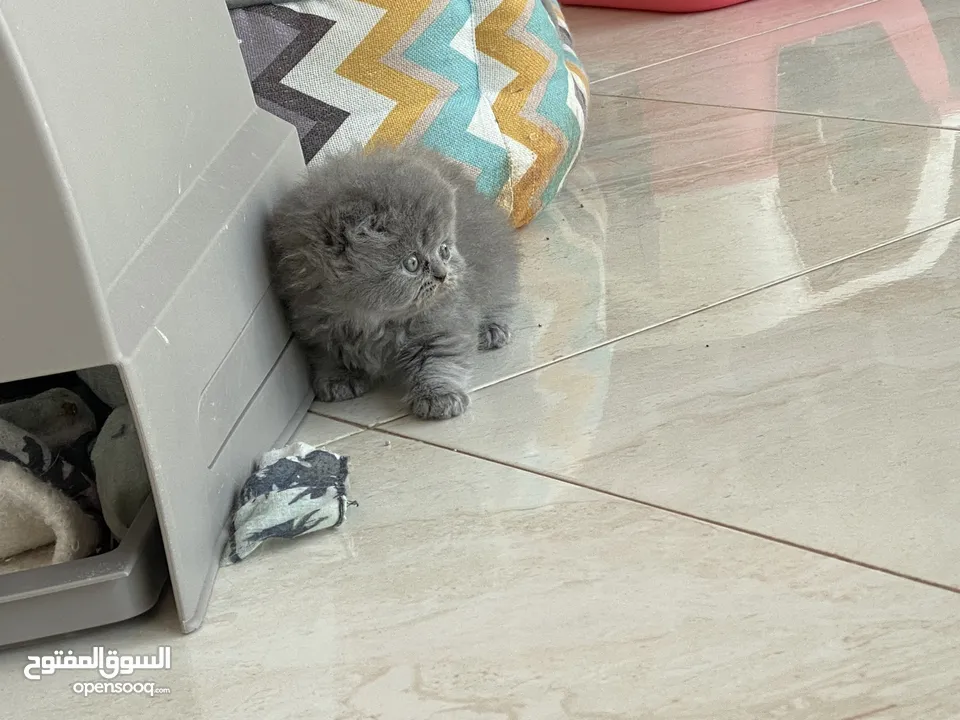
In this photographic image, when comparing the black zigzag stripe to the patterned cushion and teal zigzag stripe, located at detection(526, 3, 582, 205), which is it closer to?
the patterned cushion

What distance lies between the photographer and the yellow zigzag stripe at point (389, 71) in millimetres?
1604

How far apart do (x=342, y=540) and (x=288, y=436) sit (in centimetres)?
24

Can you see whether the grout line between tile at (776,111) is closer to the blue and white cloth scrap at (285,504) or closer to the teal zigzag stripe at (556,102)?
the teal zigzag stripe at (556,102)

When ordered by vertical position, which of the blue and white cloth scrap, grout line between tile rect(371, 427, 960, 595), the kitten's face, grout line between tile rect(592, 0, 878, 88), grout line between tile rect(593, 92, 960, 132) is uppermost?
the kitten's face

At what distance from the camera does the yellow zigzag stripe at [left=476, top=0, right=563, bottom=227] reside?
172 centimetres

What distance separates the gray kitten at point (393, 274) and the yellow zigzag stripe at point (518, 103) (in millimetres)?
262

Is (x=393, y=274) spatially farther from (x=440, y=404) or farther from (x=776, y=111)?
(x=776, y=111)

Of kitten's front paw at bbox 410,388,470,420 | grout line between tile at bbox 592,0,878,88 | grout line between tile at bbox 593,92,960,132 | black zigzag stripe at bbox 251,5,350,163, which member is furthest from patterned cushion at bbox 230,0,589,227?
grout line between tile at bbox 592,0,878,88

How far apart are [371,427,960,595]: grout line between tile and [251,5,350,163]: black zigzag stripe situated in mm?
498

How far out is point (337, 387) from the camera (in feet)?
4.55

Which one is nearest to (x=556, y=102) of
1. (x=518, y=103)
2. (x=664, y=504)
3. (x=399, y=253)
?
(x=518, y=103)

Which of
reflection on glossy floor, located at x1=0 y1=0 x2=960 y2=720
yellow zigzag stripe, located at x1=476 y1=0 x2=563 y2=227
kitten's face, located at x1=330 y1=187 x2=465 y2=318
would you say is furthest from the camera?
yellow zigzag stripe, located at x1=476 y1=0 x2=563 y2=227

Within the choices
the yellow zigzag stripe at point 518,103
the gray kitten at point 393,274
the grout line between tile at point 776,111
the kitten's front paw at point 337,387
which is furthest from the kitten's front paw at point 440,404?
the grout line between tile at point 776,111

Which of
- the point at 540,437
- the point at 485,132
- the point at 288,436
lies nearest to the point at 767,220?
the point at 485,132
